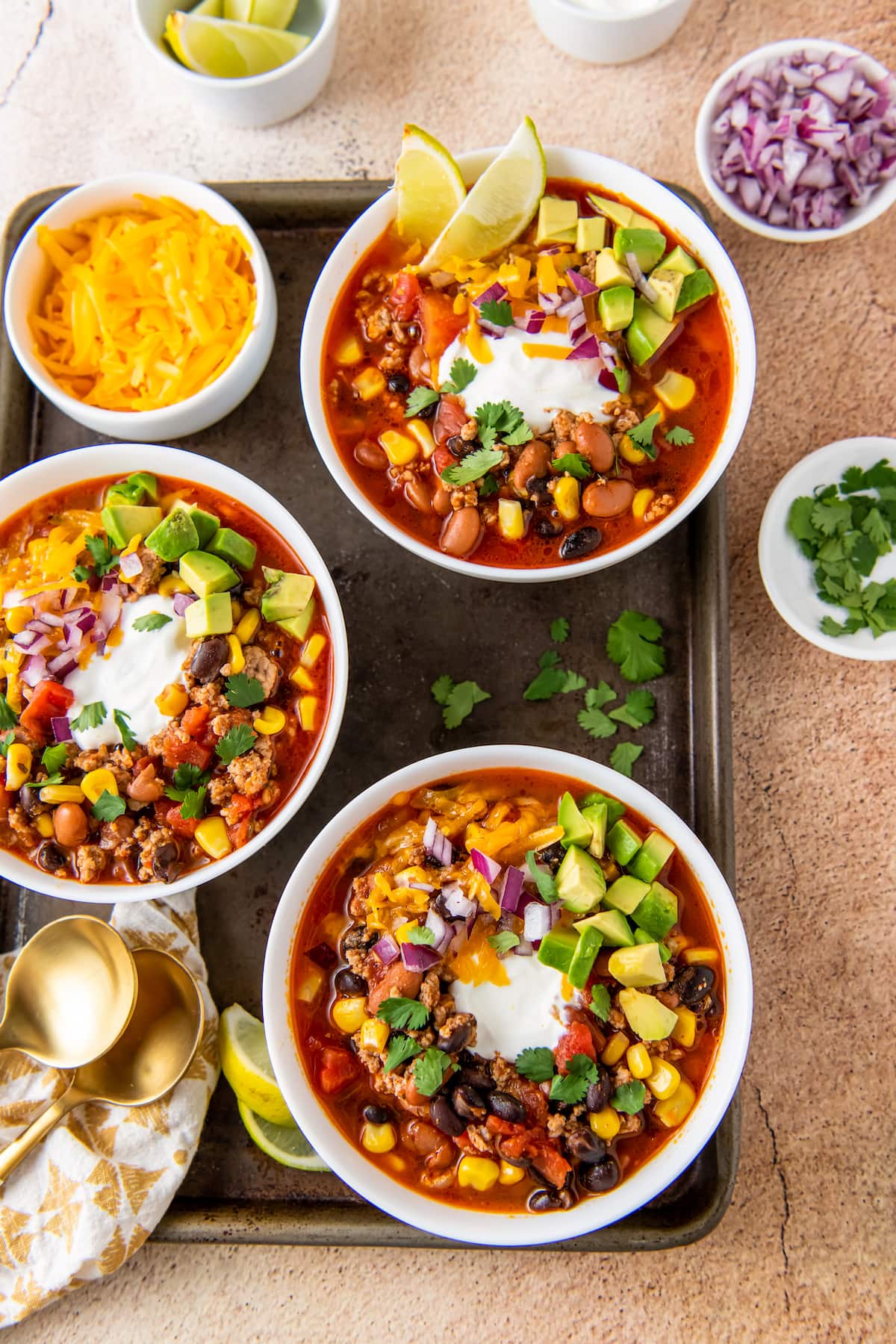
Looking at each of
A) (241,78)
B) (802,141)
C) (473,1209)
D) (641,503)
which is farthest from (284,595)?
(802,141)

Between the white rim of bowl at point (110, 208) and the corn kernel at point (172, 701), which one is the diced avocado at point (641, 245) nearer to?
the white rim of bowl at point (110, 208)

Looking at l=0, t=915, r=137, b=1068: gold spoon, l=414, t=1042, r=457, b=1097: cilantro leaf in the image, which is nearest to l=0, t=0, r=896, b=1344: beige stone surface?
l=0, t=915, r=137, b=1068: gold spoon

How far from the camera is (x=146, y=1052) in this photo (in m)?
3.71

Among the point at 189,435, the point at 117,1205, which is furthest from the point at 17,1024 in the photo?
the point at 189,435

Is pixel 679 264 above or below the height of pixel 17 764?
above

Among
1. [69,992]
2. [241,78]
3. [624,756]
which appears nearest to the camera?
[69,992]

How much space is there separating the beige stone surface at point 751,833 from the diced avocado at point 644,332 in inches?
33.5

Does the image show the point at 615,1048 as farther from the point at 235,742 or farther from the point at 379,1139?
the point at 235,742

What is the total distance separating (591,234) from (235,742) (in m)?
2.03

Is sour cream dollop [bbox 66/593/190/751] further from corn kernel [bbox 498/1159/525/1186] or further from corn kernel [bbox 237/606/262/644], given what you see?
corn kernel [bbox 498/1159/525/1186]

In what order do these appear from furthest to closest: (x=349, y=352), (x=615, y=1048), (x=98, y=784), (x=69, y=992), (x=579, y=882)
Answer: (x=69, y=992), (x=349, y=352), (x=98, y=784), (x=615, y=1048), (x=579, y=882)

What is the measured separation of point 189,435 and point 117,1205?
2801 millimetres

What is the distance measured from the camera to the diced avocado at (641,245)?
11.1 feet

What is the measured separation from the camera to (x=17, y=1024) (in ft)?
12.0
